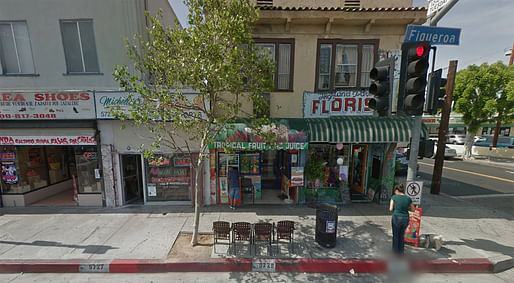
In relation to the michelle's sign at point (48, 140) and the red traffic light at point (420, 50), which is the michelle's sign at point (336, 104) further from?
the michelle's sign at point (48, 140)

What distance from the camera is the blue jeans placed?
16.0 feet

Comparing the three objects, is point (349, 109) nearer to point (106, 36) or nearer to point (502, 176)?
point (106, 36)

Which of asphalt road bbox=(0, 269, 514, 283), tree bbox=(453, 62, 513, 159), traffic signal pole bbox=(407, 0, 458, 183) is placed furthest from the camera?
tree bbox=(453, 62, 513, 159)

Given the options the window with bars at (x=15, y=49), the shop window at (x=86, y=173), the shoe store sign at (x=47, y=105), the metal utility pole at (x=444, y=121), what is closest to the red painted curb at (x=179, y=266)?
the shop window at (x=86, y=173)

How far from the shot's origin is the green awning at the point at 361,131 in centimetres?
723

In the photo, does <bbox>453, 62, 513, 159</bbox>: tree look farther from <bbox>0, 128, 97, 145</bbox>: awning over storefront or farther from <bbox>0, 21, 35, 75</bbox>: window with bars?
<bbox>0, 21, 35, 75</bbox>: window with bars

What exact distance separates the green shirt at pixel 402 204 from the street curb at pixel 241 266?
3.88 ft

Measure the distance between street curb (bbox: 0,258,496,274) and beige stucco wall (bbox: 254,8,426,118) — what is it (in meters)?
5.00

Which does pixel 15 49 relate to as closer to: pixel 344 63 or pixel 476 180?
pixel 344 63

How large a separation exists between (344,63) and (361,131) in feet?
9.11

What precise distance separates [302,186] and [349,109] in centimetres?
356

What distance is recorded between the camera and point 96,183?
7957mm

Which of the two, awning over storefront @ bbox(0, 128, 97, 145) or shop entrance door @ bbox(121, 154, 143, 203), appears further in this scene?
shop entrance door @ bbox(121, 154, 143, 203)

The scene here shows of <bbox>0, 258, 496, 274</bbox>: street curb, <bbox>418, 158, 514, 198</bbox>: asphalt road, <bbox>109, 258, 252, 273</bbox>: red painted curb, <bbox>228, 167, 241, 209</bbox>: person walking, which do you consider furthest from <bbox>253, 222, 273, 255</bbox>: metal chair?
<bbox>418, 158, 514, 198</bbox>: asphalt road
